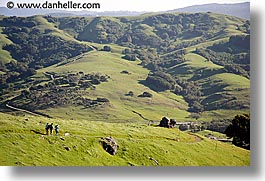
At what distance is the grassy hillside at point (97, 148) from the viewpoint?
54.5 ft

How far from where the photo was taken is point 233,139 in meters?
21.0

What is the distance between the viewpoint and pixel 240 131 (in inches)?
795

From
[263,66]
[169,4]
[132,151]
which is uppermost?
[169,4]

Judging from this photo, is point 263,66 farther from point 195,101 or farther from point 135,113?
point 135,113

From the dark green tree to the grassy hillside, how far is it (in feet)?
1.67

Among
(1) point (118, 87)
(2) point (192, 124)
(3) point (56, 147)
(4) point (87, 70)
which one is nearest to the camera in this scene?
(3) point (56, 147)

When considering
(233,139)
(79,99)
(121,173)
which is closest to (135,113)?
(79,99)

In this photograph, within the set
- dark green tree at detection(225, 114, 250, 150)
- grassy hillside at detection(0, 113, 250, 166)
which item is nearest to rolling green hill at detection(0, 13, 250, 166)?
grassy hillside at detection(0, 113, 250, 166)

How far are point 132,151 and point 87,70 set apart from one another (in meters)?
16.9

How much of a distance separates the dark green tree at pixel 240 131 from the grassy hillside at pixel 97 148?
510 mm

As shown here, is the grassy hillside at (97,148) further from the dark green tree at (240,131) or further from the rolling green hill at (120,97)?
the dark green tree at (240,131)

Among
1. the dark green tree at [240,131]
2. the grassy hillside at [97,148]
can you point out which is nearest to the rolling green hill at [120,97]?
the grassy hillside at [97,148]

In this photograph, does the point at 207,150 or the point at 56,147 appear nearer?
the point at 56,147

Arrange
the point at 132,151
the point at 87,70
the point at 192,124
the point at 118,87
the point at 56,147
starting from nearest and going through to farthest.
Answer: the point at 56,147
the point at 132,151
the point at 192,124
the point at 118,87
the point at 87,70
